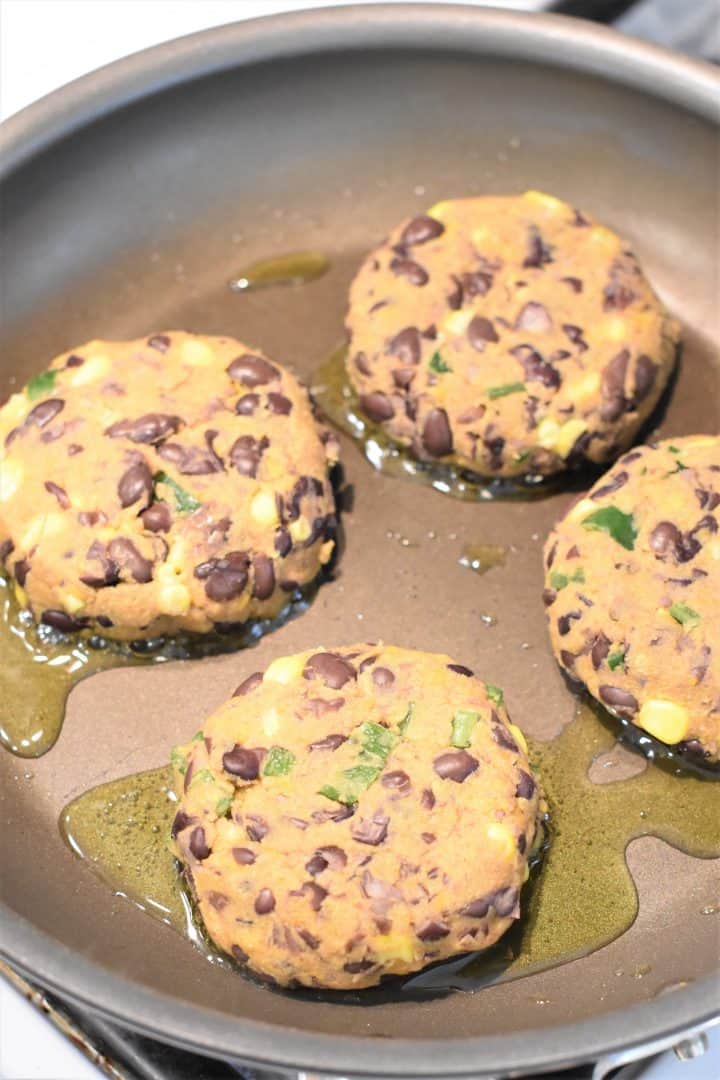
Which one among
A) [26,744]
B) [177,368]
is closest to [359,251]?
[177,368]

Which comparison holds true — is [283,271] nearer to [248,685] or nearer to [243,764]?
[248,685]

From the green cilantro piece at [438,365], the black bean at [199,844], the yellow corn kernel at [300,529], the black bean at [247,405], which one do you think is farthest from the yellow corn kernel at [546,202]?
the black bean at [199,844]

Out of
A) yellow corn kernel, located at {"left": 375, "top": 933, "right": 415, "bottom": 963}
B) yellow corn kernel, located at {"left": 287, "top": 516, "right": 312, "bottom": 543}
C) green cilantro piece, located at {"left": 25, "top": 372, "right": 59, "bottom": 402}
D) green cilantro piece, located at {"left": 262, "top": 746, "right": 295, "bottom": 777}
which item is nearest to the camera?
yellow corn kernel, located at {"left": 375, "top": 933, "right": 415, "bottom": 963}

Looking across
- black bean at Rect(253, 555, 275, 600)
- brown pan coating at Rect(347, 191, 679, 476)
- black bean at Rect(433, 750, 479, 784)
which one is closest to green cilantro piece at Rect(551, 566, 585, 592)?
brown pan coating at Rect(347, 191, 679, 476)

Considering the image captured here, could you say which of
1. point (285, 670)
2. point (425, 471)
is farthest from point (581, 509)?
point (285, 670)

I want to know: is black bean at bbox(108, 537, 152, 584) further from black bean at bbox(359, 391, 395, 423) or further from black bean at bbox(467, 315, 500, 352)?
black bean at bbox(467, 315, 500, 352)

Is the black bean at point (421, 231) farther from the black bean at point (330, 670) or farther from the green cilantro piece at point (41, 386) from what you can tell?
the black bean at point (330, 670)
